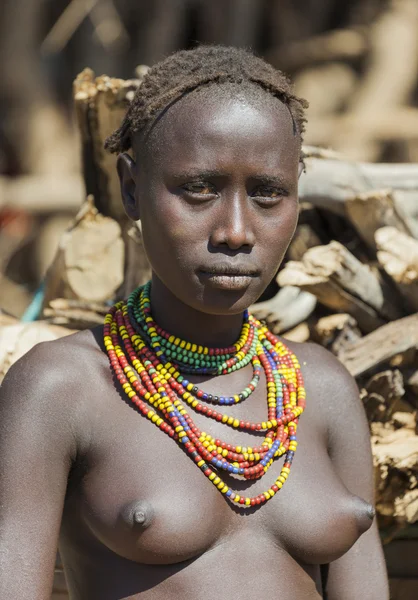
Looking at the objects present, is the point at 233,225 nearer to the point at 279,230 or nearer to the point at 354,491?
the point at 279,230

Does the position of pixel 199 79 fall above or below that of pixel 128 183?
above

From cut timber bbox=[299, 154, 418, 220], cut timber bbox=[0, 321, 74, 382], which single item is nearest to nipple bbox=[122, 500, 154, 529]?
cut timber bbox=[0, 321, 74, 382]

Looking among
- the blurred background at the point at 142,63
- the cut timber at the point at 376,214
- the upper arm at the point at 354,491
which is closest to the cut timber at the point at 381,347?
the cut timber at the point at 376,214

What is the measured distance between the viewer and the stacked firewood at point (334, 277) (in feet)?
9.18

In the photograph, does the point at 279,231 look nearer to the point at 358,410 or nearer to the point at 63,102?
the point at 358,410

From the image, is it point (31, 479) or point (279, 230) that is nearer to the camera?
point (31, 479)

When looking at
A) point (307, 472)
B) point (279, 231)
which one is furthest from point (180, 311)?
point (307, 472)

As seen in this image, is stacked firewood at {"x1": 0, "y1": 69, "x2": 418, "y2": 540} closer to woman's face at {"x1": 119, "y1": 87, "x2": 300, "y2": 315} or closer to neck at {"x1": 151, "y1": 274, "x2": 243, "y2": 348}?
neck at {"x1": 151, "y1": 274, "x2": 243, "y2": 348}

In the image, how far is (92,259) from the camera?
3213 mm

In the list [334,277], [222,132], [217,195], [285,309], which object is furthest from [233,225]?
[285,309]

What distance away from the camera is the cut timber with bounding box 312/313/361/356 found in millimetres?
2965

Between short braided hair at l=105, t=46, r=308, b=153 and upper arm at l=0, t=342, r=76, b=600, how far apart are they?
1.94 ft

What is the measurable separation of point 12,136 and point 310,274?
484 centimetres

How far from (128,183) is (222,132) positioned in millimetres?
287
